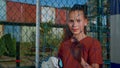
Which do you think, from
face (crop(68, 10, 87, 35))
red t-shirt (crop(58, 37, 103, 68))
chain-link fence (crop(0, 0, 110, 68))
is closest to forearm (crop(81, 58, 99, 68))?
red t-shirt (crop(58, 37, 103, 68))

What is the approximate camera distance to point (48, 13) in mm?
2379

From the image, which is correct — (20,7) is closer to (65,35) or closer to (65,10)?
(65,10)

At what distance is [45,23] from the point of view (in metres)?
2.36

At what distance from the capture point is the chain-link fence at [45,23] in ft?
7.32

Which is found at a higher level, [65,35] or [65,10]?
[65,10]

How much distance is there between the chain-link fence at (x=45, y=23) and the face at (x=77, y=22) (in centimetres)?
21

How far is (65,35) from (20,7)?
0.71 m

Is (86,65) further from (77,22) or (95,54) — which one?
(77,22)

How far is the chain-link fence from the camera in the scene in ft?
7.32

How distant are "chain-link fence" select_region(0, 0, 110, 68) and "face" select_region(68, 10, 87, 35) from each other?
212 mm

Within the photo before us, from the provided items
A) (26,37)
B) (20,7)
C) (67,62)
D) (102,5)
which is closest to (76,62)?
(67,62)

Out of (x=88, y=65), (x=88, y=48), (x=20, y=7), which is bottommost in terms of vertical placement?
(x=88, y=65)

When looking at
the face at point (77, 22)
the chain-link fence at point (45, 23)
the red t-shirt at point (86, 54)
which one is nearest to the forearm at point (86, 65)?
the red t-shirt at point (86, 54)

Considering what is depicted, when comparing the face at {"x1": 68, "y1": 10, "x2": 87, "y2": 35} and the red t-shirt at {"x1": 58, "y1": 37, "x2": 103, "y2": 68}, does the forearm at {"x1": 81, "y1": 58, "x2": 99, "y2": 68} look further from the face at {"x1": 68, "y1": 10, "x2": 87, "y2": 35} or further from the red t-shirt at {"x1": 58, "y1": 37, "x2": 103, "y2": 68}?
the face at {"x1": 68, "y1": 10, "x2": 87, "y2": 35}
